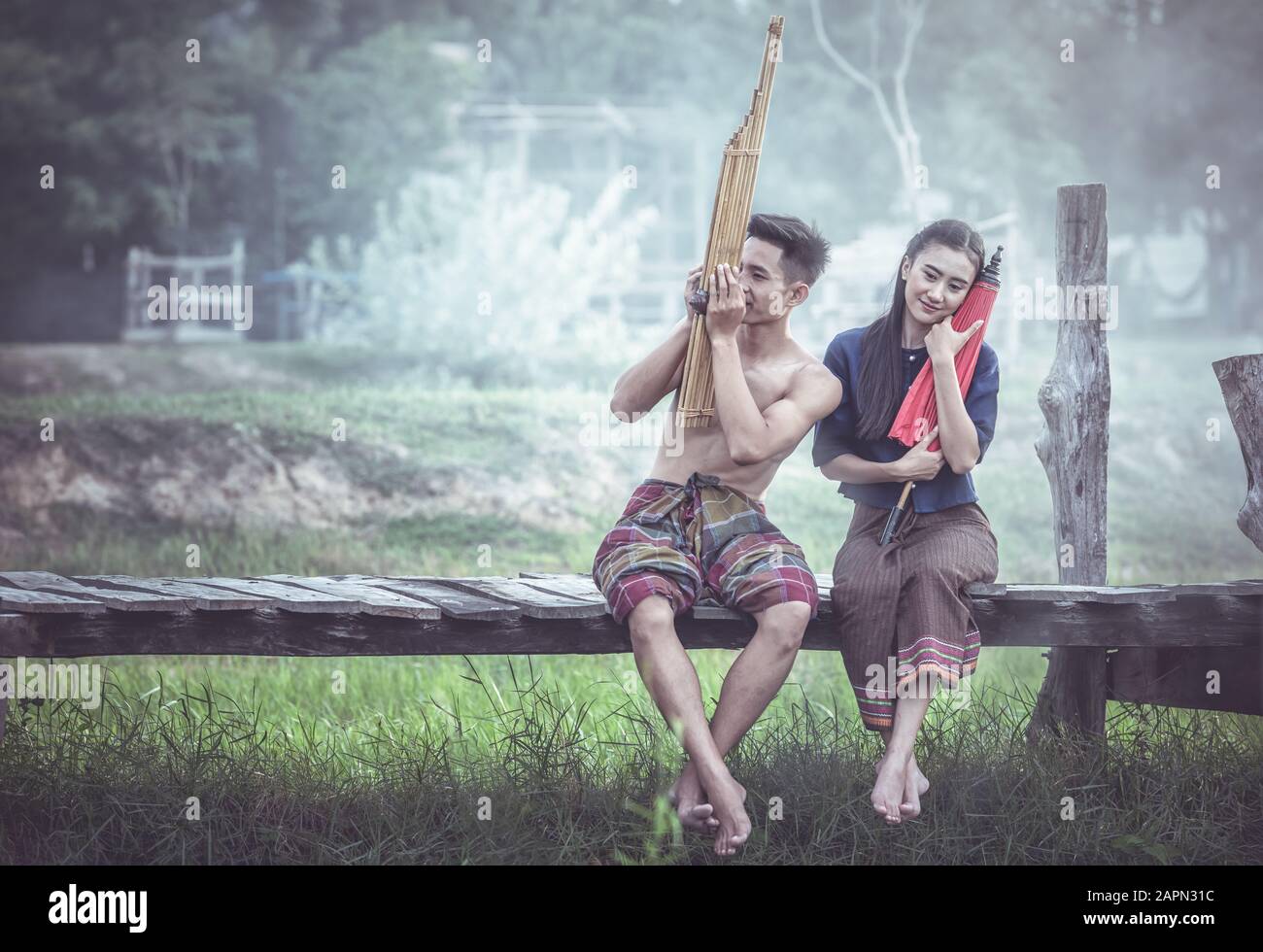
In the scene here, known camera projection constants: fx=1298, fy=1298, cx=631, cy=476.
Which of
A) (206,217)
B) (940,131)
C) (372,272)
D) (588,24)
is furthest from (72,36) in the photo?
(940,131)

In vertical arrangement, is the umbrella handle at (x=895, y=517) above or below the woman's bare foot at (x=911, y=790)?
above

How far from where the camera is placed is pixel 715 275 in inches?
131

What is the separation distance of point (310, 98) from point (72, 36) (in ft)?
8.15

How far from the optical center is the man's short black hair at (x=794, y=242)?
3.49 metres

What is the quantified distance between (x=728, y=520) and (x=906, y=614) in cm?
53

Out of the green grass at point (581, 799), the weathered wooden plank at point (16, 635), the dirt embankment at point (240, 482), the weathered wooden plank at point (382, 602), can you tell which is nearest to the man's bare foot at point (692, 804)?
the green grass at point (581, 799)

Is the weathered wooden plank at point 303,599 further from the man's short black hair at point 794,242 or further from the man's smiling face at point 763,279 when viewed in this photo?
the man's short black hair at point 794,242

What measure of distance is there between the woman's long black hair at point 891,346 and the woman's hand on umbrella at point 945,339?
6.3 inches

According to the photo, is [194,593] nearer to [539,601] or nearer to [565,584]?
[539,601]

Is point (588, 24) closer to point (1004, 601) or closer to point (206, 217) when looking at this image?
point (206, 217)

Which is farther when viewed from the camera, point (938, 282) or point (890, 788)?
point (938, 282)

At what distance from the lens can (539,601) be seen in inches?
134

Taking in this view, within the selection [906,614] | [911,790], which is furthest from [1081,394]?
[911,790]

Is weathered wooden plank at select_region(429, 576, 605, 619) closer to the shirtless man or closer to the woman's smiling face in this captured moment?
the shirtless man
